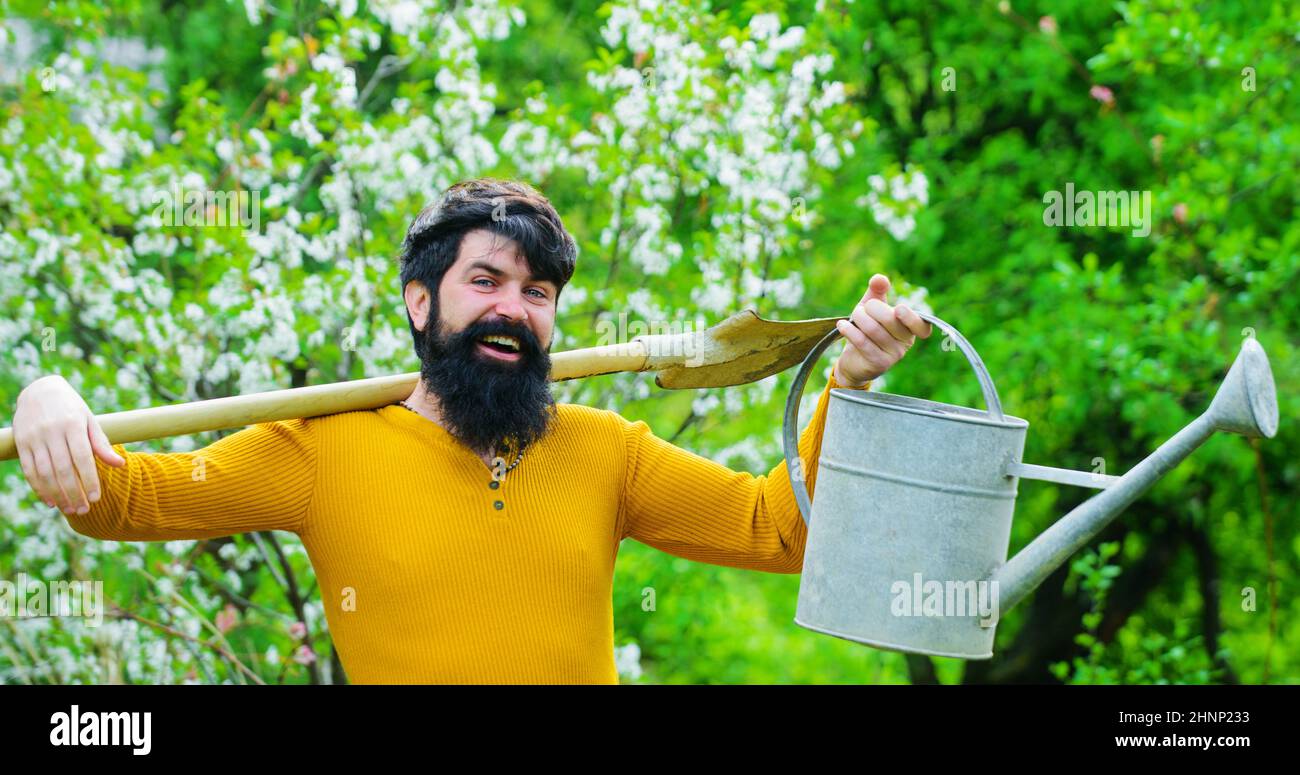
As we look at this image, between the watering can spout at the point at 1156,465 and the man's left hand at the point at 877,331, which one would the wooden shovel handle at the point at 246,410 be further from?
the watering can spout at the point at 1156,465

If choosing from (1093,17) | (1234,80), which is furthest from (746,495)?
(1093,17)

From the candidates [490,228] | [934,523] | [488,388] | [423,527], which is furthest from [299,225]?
[934,523]

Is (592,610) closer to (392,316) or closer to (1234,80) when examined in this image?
(392,316)

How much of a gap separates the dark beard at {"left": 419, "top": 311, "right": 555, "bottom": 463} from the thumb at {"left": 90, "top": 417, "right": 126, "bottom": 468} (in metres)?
0.58

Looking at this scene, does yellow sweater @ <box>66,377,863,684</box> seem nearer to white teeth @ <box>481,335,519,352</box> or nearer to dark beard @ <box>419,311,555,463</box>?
dark beard @ <box>419,311,555,463</box>

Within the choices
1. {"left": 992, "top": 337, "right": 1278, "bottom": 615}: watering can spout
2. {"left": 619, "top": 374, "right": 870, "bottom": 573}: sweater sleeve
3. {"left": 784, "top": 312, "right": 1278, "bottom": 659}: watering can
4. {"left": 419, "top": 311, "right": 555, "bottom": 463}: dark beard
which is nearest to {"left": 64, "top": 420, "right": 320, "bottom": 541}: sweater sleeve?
{"left": 419, "top": 311, "right": 555, "bottom": 463}: dark beard

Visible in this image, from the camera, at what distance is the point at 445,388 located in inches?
97.0

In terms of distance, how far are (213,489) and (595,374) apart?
0.78 metres

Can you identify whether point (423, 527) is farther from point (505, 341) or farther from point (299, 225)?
point (299, 225)

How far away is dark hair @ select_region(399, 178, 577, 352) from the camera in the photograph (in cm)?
248

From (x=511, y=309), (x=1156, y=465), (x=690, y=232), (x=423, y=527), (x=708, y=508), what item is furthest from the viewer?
(x=690, y=232)

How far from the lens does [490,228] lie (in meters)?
2.48

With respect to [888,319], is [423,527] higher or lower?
lower
